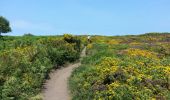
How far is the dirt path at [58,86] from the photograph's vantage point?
91.5ft

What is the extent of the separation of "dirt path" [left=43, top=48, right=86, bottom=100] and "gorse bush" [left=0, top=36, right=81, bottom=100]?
48 cm

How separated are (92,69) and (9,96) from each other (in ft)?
19.6

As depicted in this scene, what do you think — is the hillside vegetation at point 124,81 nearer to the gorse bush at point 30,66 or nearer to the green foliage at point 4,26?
the gorse bush at point 30,66

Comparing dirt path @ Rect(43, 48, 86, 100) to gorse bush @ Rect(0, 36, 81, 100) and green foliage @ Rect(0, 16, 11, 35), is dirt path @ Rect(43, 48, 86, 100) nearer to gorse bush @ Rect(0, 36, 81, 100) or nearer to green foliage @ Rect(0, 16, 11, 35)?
gorse bush @ Rect(0, 36, 81, 100)

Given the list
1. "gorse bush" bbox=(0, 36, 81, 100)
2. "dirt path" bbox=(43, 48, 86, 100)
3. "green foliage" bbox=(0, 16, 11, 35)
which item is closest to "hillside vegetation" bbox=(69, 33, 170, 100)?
"dirt path" bbox=(43, 48, 86, 100)

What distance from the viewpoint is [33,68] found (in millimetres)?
31922

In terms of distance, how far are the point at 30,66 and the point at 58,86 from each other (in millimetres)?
2853

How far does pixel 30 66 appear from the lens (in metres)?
32.4

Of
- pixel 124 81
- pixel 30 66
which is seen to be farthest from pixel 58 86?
pixel 124 81

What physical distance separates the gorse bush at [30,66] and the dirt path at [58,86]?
0.48 m

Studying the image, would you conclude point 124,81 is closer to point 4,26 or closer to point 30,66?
point 30,66

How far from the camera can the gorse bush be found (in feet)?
88.0

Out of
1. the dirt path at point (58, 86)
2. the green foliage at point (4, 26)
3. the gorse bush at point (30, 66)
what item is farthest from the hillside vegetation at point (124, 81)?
the green foliage at point (4, 26)

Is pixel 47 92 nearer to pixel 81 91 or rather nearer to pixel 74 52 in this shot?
pixel 81 91
